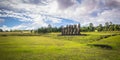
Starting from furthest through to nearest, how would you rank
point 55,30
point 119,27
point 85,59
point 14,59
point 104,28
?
point 55,30, point 104,28, point 119,27, point 85,59, point 14,59

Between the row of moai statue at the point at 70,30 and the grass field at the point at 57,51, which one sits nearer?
the grass field at the point at 57,51

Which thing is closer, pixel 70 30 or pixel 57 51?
pixel 57 51

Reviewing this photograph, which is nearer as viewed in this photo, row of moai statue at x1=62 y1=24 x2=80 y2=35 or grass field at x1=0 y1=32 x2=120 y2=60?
grass field at x1=0 y1=32 x2=120 y2=60

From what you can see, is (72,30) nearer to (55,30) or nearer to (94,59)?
(55,30)

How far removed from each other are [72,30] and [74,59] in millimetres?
43978

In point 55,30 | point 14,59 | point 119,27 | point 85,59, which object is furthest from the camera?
point 55,30

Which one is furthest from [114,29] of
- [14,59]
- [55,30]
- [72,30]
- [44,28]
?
[14,59]

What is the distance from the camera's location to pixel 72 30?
186ft

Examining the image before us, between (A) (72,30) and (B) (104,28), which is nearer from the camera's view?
(A) (72,30)

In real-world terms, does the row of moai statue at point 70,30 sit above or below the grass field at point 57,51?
above

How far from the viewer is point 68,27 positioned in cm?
5878

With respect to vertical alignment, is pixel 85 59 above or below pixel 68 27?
below

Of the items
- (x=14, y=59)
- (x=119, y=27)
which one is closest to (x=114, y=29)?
(x=119, y=27)

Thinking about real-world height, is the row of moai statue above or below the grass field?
above
